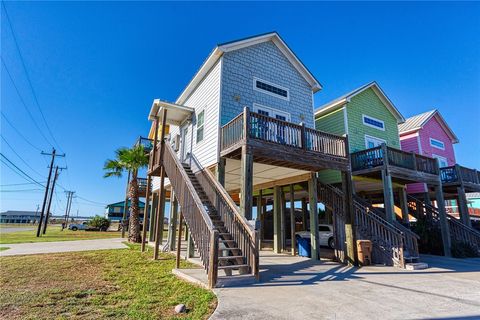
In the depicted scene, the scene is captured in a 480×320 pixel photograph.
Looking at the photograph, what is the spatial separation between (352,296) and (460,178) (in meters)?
16.3

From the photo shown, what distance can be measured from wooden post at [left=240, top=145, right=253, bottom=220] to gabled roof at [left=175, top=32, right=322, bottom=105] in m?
5.32

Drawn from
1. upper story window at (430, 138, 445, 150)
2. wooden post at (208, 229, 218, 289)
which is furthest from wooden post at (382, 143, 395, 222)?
upper story window at (430, 138, 445, 150)

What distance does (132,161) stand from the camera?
19094mm

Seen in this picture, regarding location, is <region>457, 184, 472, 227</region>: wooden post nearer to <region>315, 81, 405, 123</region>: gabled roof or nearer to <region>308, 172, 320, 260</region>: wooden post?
<region>315, 81, 405, 123</region>: gabled roof

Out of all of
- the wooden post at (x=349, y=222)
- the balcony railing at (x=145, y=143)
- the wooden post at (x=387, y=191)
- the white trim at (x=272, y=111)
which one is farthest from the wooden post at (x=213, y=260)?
the balcony railing at (x=145, y=143)

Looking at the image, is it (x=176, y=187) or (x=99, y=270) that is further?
(x=176, y=187)

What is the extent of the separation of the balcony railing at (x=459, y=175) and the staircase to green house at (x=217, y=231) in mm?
16764

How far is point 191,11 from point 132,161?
1105 centimetres

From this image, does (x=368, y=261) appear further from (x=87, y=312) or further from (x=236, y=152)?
(x=87, y=312)

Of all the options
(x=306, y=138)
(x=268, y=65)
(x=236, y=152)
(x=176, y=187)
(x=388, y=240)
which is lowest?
(x=388, y=240)

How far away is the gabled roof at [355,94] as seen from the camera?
16594 millimetres

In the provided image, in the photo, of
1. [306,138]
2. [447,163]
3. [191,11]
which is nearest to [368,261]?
[306,138]

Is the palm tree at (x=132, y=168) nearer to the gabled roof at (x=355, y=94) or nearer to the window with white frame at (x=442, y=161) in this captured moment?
the gabled roof at (x=355, y=94)

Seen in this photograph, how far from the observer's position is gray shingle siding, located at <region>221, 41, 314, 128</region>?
1118cm
